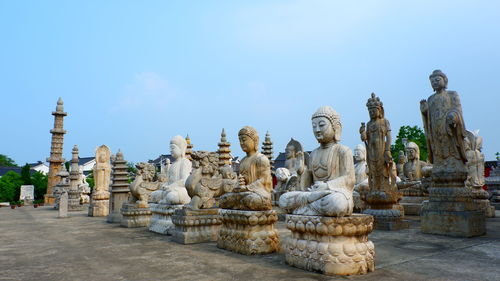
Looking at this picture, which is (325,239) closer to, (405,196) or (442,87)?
(442,87)

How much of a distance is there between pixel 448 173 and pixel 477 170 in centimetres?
544

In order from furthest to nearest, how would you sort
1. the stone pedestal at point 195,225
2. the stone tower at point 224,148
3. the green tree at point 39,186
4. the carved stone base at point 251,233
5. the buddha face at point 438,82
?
1. the green tree at point 39,186
2. the stone tower at point 224,148
3. the buddha face at point 438,82
4. the stone pedestal at point 195,225
5. the carved stone base at point 251,233

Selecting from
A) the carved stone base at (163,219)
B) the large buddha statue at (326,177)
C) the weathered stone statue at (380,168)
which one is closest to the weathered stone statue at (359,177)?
the weathered stone statue at (380,168)

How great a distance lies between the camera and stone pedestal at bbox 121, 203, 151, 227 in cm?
998

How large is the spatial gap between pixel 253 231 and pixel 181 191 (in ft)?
11.2

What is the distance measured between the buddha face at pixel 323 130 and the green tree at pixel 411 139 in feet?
91.8

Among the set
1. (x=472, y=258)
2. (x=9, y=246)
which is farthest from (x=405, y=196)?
(x=9, y=246)

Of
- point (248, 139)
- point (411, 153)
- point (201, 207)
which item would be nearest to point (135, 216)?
point (201, 207)

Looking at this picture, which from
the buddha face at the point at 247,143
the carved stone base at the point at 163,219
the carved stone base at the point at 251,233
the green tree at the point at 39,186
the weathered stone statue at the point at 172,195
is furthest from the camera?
the green tree at the point at 39,186

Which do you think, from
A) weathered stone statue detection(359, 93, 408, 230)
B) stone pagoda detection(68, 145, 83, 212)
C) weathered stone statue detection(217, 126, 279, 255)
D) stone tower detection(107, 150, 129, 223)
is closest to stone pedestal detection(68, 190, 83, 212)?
stone pagoda detection(68, 145, 83, 212)

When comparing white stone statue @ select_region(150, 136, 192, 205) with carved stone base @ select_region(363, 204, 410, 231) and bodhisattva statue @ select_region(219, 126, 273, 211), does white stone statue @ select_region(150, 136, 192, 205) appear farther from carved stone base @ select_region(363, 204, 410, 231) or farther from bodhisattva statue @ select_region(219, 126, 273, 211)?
carved stone base @ select_region(363, 204, 410, 231)

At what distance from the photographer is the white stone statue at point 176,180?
27.6 ft

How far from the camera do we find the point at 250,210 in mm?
5656

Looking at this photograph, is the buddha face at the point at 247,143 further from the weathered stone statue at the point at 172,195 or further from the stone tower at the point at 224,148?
the stone tower at the point at 224,148
